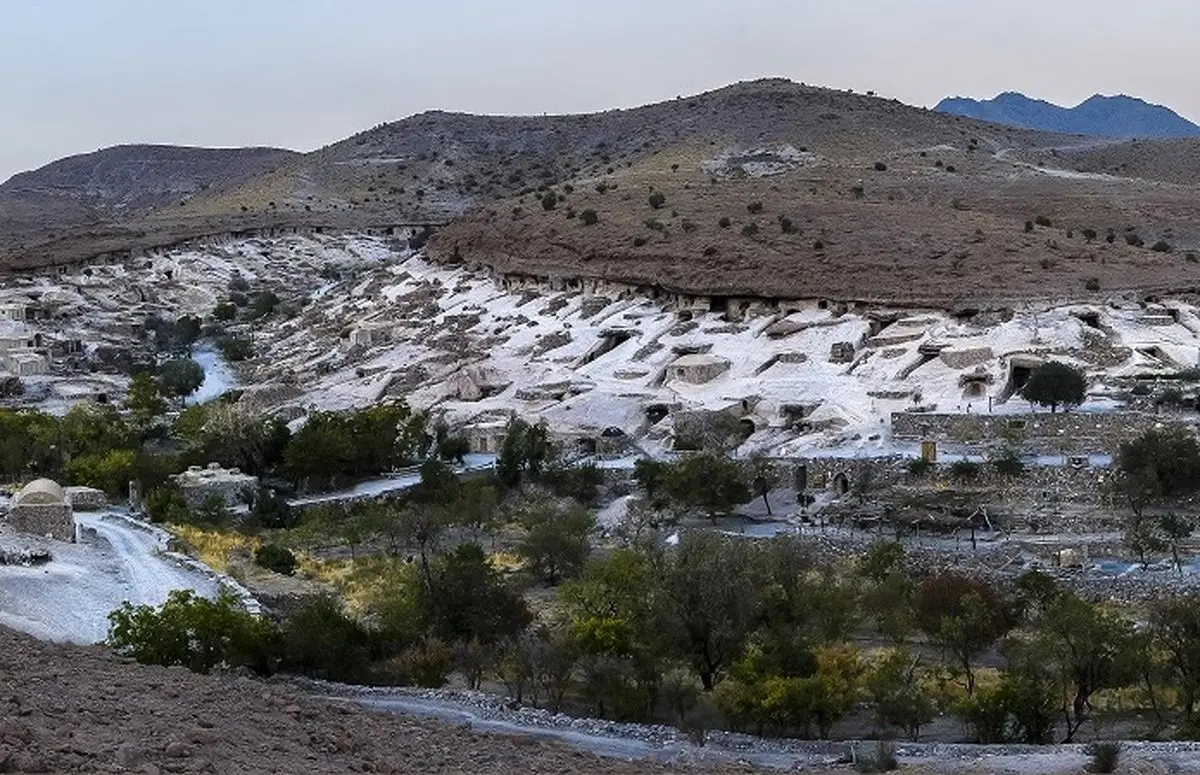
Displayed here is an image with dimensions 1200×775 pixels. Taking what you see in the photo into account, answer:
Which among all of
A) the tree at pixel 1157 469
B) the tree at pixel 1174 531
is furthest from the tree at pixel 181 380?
the tree at pixel 1174 531

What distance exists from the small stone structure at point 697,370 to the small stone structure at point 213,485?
10.4 m

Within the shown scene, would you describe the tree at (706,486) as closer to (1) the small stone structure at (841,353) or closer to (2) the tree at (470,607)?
(2) the tree at (470,607)

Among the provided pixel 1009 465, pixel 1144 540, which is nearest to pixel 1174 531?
pixel 1144 540

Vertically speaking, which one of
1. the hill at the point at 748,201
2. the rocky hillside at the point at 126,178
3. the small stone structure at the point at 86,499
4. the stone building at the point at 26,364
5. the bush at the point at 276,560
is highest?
the rocky hillside at the point at 126,178

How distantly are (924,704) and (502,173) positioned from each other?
3044 inches

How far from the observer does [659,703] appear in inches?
630

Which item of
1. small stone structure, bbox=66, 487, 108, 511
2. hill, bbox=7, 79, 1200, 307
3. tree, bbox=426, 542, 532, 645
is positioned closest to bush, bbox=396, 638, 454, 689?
tree, bbox=426, 542, 532, 645

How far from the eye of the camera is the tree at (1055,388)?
26.8 meters

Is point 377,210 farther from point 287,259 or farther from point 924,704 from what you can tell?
point 924,704

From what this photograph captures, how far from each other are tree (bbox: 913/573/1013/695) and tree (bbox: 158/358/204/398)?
26.9 meters

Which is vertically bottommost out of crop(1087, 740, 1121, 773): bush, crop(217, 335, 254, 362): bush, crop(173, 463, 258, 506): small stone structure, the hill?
crop(1087, 740, 1121, 773): bush

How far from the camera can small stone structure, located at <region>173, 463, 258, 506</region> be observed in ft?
92.8

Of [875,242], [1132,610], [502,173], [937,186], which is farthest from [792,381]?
[502,173]

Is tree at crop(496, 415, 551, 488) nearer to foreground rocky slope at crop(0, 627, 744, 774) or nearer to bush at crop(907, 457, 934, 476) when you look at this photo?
bush at crop(907, 457, 934, 476)
